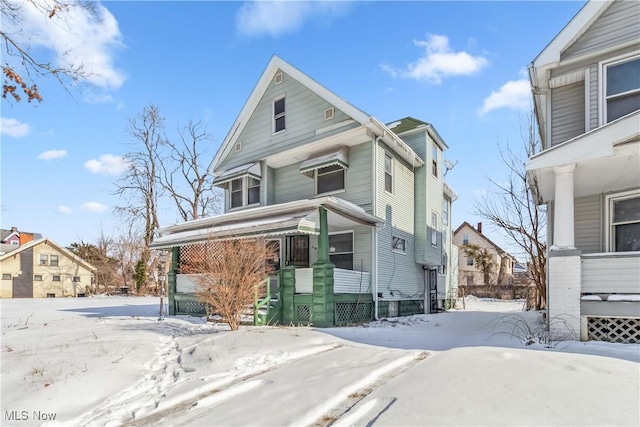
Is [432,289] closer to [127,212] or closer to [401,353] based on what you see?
[401,353]

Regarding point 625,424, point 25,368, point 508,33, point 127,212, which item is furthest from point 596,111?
point 127,212

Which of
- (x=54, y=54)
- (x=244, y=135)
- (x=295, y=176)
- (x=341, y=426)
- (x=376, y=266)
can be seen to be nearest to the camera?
(x=341, y=426)

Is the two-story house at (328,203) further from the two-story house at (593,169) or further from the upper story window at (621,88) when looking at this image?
the upper story window at (621,88)

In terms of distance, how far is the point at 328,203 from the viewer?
1066cm

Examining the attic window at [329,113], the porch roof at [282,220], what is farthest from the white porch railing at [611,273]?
the attic window at [329,113]

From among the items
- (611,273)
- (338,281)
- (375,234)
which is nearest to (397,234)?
(375,234)

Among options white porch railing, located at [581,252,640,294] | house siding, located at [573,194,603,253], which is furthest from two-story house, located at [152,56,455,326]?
white porch railing, located at [581,252,640,294]

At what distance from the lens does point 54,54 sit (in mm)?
5621

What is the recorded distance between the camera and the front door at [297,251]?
13703 mm

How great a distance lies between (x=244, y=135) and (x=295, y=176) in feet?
10.9

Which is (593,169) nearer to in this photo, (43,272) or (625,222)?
(625,222)

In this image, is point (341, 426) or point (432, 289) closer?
point (341, 426)

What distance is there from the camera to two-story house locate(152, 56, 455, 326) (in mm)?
10898

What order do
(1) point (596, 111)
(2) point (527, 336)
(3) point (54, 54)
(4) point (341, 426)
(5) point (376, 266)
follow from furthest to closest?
1. (5) point (376, 266)
2. (1) point (596, 111)
3. (2) point (527, 336)
4. (3) point (54, 54)
5. (4) point (341, 426)
